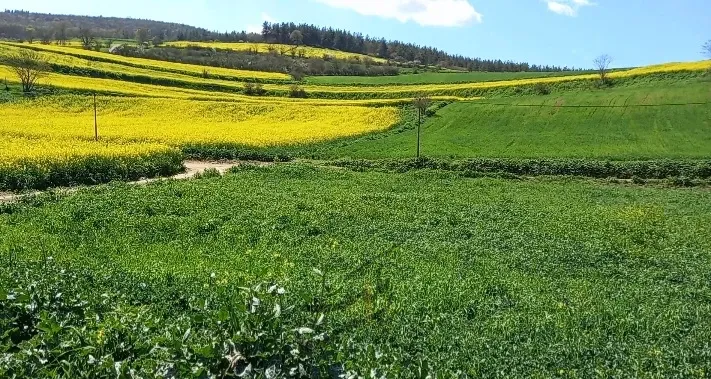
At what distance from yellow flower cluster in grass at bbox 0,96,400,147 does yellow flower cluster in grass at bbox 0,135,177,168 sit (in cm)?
375

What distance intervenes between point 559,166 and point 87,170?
87.1ft

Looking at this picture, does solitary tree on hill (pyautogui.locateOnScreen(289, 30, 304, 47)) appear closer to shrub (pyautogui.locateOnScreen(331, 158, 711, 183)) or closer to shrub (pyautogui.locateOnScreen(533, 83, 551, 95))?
shrub (pyautogui.locateOnScreen(533, 83, 551, 95))

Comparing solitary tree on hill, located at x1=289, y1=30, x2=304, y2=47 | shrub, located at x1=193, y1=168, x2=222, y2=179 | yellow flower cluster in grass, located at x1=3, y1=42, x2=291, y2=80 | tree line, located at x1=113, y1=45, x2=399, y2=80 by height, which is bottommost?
shrub, located at x1=193, y1=168, x2=222, y2=179

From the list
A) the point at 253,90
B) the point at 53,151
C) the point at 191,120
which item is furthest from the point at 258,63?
the point at 53,151

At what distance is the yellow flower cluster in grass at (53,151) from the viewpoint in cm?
2708

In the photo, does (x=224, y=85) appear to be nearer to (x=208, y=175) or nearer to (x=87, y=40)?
(x=208, y=175)

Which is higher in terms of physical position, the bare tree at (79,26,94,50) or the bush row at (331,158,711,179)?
the bare tree at (79,26,94,50)

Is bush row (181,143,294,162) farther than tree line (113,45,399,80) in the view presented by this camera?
No

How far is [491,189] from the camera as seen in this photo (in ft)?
97.3

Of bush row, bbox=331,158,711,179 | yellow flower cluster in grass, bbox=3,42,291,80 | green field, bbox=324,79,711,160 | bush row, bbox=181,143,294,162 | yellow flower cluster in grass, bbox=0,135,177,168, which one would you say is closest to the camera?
yellow flower cluster in grass, bbox=0,135,177,168

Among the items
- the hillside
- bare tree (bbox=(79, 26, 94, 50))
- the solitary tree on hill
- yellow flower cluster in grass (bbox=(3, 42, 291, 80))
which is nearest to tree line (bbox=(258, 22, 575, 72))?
the solitary tree on hill

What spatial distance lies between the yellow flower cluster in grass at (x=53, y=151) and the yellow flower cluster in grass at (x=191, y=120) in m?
3.75

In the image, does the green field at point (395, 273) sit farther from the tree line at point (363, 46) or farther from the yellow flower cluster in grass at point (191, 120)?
the tree line at point (363, 46)

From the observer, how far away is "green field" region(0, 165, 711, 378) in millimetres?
7211
